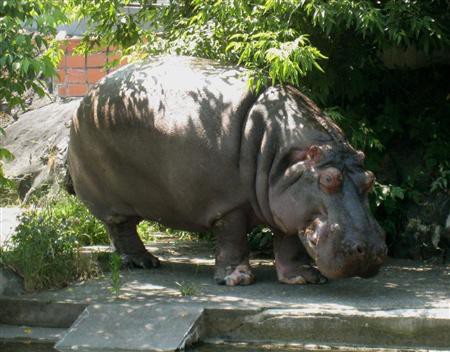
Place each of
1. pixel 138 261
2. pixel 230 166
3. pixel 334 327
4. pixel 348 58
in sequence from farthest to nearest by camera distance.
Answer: pixel 348 58, pixel 138 261, pixel 230 166, pixel 334 327

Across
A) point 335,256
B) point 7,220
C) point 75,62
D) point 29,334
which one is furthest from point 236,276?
point 75,62

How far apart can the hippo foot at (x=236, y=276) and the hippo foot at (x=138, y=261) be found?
95 centimetres

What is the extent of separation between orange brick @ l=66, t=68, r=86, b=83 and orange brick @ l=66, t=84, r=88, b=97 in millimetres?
73

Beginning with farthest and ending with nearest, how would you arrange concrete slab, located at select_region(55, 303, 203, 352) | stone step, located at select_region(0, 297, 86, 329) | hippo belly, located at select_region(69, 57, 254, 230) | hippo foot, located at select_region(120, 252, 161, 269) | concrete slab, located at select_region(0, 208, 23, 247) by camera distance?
concrete slab, located at select_region(0, 208, 23, 247) → hippo foot, located at select_region(120, 252, 161, 269) → hippo belly, located at select_region(69, 57, 254, 230) → stone step, located at select_region(0, 297, 86, 329) → concrete slab, located at select_region(55, 303, 203, 352)

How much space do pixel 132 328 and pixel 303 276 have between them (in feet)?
5.04

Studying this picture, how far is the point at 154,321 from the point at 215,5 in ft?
8.71

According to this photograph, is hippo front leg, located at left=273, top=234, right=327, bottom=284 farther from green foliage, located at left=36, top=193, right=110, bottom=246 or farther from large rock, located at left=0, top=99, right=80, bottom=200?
large rock, located at left=0, top=99, right=80, bottom=200

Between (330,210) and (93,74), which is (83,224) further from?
(93,74)

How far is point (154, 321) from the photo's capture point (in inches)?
227

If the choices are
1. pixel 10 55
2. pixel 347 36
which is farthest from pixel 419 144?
pixel 10 55

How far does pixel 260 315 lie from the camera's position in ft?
18.9

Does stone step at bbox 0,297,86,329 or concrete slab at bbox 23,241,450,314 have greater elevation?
concrete slab at bbox 23,241,450,314

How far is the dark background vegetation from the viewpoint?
6.43 meters

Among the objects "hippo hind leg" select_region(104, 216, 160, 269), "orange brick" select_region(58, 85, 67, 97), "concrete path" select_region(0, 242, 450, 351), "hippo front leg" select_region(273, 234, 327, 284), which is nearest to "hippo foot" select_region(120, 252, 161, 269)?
"hippo hind leg" select_region(104, 216, 160, 269)
